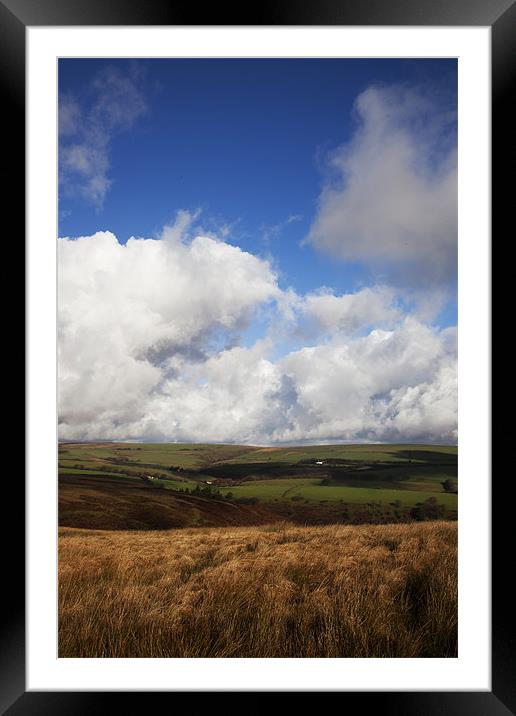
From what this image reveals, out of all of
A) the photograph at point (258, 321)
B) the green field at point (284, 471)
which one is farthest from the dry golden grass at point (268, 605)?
the green field at point (284, 471)

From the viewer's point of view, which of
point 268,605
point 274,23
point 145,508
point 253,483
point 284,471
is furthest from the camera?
point 284,471

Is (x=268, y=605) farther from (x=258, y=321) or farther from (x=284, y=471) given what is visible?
(x=284, y=471)

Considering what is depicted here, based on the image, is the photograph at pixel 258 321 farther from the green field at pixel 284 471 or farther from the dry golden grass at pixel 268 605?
the green field at pixel 284 471

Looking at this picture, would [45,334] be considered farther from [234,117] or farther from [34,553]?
[234,117]

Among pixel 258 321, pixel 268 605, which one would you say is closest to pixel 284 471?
pixel 258 321

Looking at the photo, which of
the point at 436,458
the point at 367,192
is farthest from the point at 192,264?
the point at 436,458

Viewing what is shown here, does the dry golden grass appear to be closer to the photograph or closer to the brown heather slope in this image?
the photograph

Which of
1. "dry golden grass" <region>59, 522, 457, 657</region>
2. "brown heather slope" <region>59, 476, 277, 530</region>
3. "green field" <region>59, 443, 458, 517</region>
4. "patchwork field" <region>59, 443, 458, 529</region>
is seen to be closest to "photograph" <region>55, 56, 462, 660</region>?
"dry golden grass" <region>59, 522, 457, 657</region>
